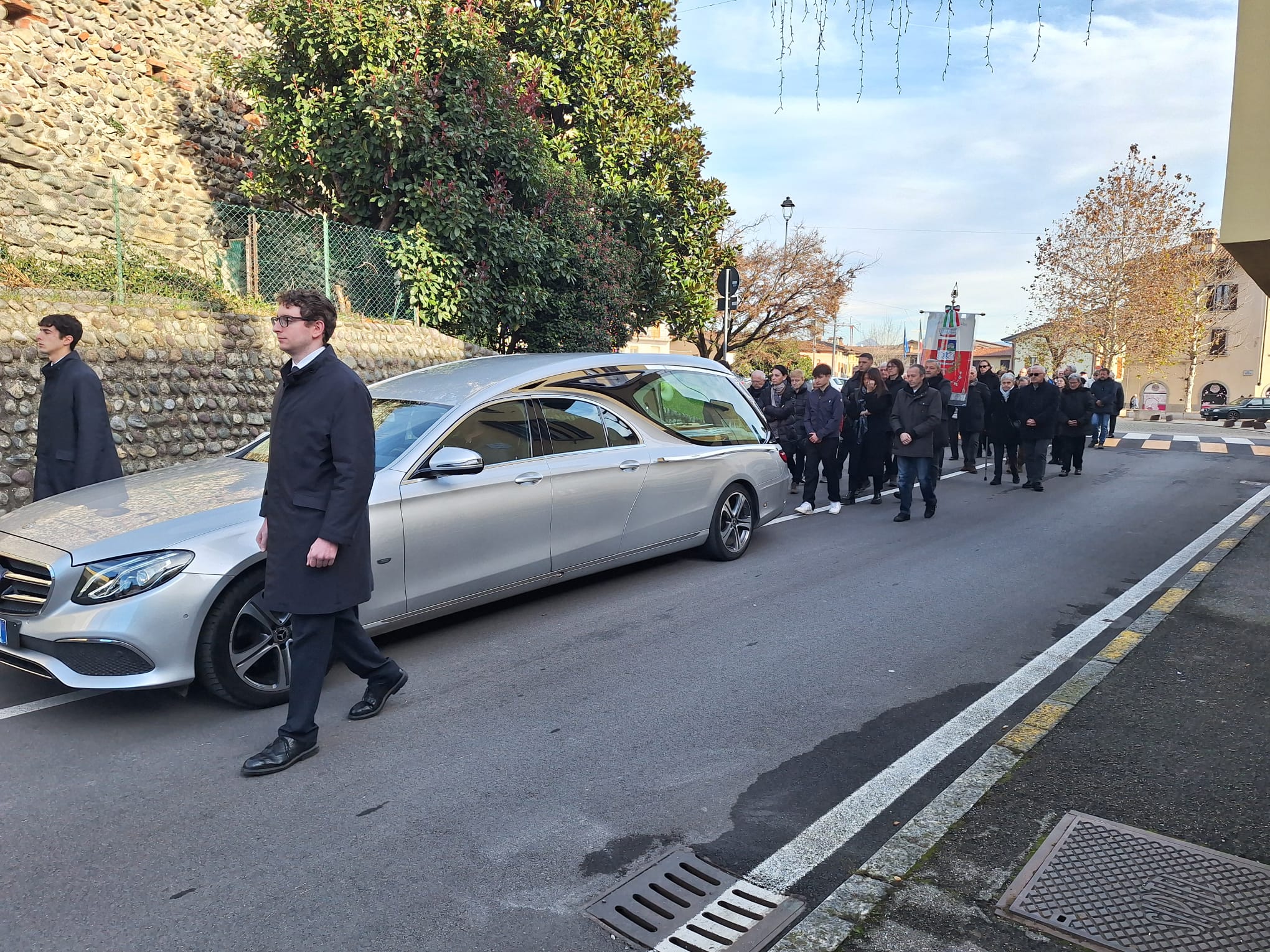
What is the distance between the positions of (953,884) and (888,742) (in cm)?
119

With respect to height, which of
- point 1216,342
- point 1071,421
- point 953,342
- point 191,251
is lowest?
point 1071,421

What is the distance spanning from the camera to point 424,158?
40.5 feet

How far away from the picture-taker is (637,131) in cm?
1802

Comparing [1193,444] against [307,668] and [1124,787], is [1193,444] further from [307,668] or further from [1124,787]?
[307,668]

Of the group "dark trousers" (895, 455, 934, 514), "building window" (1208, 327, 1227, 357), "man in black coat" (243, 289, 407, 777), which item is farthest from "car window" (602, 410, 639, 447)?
"building window" (1208, 327, 1227, 357)

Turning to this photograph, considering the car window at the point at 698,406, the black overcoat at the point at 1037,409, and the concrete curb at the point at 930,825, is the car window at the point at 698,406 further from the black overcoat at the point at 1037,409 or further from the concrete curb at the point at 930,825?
the black overcoat at the point at 1037,409

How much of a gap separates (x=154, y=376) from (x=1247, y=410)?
41.7 m

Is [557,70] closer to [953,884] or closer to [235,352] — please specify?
[235,352]

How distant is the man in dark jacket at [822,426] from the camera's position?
10539 mm

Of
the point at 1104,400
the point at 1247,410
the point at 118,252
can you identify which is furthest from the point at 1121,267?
the point at 118,252

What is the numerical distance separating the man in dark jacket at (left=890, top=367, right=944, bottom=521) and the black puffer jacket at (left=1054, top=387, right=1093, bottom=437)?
5.27 m

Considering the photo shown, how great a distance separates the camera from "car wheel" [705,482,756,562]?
7516 mm

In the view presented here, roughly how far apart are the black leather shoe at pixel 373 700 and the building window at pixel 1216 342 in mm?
56080

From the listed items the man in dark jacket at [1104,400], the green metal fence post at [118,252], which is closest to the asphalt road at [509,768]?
the green metal fence post at [118,252]
